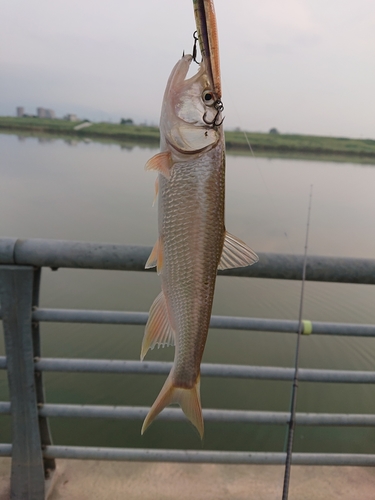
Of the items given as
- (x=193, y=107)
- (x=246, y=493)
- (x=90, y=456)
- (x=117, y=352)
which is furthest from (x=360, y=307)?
(x=193, y=107)

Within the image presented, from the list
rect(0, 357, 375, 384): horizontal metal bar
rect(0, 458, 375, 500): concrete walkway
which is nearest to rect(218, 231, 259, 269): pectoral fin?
rect(0, 357, 375, 384): horizontal metal bar

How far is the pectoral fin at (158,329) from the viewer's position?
1.19m

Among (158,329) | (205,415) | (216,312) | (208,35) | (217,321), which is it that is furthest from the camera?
(216,312)

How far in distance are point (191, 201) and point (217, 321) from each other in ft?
2.01

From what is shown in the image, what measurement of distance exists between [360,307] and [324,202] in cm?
821

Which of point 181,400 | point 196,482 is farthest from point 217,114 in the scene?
point 196,482

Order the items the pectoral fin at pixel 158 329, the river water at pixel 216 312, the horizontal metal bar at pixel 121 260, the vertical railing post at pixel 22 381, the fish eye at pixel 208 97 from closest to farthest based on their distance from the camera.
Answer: the fish eye at pixel 208 97 → the pectoral fin at pixel 158 329 → the horizontal metal bar at pixel 121 260 → the vertical railing post at pixel 22 381 → the river water at pixel 216 312

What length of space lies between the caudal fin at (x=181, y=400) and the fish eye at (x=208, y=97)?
0.87 m

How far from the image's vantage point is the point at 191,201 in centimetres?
108

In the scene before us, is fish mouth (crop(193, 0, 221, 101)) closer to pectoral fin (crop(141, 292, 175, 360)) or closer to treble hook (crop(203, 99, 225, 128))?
treble hook (crop(203, 99, 225, 128))

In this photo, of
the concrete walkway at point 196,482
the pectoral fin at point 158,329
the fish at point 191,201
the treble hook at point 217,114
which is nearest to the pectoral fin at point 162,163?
the fish at point 191,201

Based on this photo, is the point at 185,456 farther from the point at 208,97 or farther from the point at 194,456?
the point at 208,97

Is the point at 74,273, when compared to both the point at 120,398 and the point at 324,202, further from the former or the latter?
the point at 324,202

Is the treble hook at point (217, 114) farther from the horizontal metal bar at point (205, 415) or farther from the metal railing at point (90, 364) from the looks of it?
the horizontal metal bar at point (205, 415)
